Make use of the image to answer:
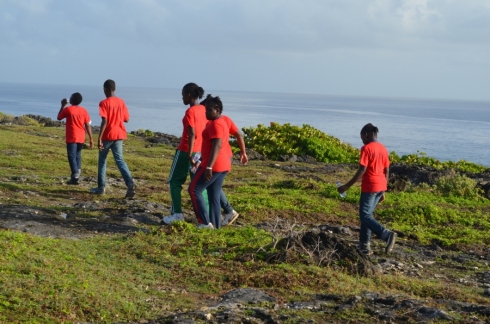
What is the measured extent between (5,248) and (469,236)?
738 centimetres

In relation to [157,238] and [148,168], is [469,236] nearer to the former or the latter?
[157,238]

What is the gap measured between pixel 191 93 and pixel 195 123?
0.45m

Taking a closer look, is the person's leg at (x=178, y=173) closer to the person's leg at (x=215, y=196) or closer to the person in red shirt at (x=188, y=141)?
the person in red shirt at (x=188, y=141)

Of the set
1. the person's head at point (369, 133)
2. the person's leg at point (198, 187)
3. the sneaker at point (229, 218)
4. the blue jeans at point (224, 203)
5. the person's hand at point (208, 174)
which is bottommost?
the sneaker at point (229, 218)

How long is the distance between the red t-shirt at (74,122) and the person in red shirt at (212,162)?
505 cm

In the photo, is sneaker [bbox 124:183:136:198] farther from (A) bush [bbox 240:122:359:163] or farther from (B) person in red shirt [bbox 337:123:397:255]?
(A) bush [bbox 240:122:359:163]

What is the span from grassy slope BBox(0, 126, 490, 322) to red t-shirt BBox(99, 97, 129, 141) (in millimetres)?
1248

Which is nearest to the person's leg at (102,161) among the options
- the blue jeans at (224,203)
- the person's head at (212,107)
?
the blue jeans at (224,203)

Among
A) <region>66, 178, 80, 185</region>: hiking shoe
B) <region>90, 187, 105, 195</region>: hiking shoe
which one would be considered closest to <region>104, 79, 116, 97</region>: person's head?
<region>90, 187, 105, 195</region>: hiking shoe

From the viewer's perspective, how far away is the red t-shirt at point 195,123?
9.48m

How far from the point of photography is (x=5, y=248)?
6.73 m

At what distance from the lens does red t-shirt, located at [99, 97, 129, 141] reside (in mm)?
11773

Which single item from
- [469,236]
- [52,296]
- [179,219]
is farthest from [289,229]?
[469,236]

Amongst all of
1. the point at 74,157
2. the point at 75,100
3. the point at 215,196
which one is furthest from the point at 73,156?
the point at 215,196
